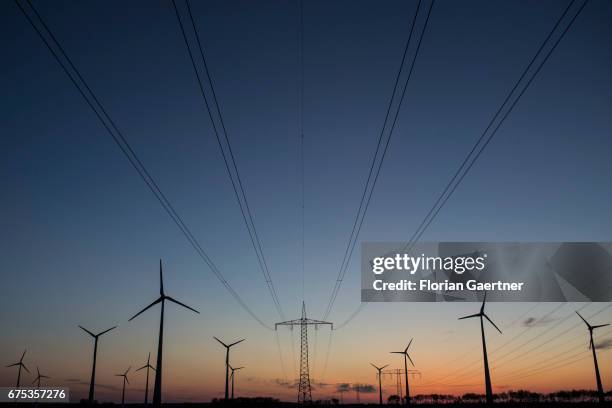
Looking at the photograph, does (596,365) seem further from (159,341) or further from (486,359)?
(159,341)

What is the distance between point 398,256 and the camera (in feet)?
167

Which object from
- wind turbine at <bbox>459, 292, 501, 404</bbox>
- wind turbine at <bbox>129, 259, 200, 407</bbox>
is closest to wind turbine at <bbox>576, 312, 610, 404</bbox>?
wind turbine at <bbox>459, 292, 501, 404</bbox>

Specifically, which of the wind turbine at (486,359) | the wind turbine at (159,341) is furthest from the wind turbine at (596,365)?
the wind turbine at (159,341)

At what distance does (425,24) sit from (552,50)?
5.81 metres

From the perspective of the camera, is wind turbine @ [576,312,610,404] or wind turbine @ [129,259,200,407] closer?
wind turbine @ [129,259,200,407]

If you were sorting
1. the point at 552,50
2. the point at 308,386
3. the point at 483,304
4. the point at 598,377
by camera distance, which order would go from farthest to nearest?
1. the point at 308,386
2. the point at 598,377
3. the point at 483,304
4. the point at 552,50

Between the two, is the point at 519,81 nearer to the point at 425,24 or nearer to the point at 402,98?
the point at 425,24

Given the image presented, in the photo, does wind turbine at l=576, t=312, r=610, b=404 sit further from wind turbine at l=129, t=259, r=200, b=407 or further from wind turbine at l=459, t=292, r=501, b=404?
wind turbine at l=129, t=259, r=200, b=407

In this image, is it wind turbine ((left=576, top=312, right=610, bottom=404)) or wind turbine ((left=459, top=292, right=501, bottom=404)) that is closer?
wind turbine ((left=459, top=292, right=501, bottom=404))

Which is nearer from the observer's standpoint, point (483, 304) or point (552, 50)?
point (552, 50)

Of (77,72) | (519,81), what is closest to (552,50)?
(519,81)

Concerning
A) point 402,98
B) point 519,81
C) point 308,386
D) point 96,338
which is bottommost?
point 308,386

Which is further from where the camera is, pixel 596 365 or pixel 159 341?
pixel 596 365

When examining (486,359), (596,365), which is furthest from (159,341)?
(596,365)
